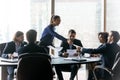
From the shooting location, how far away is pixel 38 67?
3.16 metres

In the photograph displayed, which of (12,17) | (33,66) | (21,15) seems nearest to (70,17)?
(21,15)

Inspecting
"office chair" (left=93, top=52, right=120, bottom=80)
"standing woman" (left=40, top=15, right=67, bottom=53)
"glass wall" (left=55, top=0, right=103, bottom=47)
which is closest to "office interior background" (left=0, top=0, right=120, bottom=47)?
"glass wall" (left=55, top=0, right=103, bottom=47)

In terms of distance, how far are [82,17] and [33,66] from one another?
3694 mm

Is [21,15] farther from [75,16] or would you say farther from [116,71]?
[116,71]

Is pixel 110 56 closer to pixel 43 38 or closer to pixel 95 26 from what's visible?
pixel 43 38

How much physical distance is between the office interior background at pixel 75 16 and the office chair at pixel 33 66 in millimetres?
3474

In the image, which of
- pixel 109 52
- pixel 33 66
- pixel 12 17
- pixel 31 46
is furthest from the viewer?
pixel 12 17

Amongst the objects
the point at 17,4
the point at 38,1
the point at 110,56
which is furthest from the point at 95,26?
A: the point at 110,56

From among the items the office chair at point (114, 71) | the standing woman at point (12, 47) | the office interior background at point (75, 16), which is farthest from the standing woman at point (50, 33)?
the office interior background at point (75, 16)

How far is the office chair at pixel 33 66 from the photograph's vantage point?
3129mm

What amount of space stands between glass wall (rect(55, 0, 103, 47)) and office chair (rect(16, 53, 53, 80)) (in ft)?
11.4

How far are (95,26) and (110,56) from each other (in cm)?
274

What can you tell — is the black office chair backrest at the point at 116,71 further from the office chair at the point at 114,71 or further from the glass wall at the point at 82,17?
the glass wall at the point at 82,17

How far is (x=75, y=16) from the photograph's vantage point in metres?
6.65
